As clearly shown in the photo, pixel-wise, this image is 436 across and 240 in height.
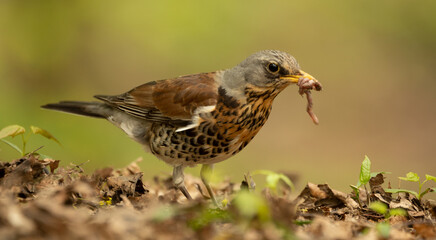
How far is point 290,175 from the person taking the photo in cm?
562

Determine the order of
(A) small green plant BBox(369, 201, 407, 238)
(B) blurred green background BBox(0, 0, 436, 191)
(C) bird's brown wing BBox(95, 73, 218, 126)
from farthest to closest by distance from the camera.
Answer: (B) blurred green background BBox(0, 0, 436, 191), (C) bird's brown wing BBox(95, 73, 218, 126), (A) small green plant BBox(369, 201, 407, 238)

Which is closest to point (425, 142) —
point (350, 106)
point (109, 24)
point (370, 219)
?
point (350, 106)

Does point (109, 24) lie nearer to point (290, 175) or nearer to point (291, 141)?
point (291, 141)

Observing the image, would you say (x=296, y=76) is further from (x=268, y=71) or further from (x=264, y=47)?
(x=264, y=47)

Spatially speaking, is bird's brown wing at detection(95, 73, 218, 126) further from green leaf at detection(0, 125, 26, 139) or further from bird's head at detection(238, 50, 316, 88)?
green leaf at detection(0, 125, 26, 139)

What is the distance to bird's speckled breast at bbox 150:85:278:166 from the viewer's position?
202 inches

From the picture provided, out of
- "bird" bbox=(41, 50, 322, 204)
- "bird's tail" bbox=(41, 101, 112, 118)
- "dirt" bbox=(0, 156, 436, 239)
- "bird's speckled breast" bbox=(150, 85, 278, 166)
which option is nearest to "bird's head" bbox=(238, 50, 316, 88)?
"bird" bbox=(41, 50, 322, 204)

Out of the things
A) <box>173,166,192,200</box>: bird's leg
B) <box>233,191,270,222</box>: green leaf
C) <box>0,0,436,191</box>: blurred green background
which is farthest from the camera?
<box>0,0,436,191</box>: blurred green background

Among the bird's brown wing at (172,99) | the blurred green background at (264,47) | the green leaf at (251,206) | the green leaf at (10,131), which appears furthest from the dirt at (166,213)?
the blurred green background at (264,47)

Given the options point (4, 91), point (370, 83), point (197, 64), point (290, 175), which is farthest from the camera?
point (370, 83)

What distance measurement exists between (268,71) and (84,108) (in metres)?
2.36

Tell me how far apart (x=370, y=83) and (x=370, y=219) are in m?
9.86

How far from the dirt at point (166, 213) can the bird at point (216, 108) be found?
0.51 m

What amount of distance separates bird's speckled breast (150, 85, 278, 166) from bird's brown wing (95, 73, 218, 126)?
5.3 inches
